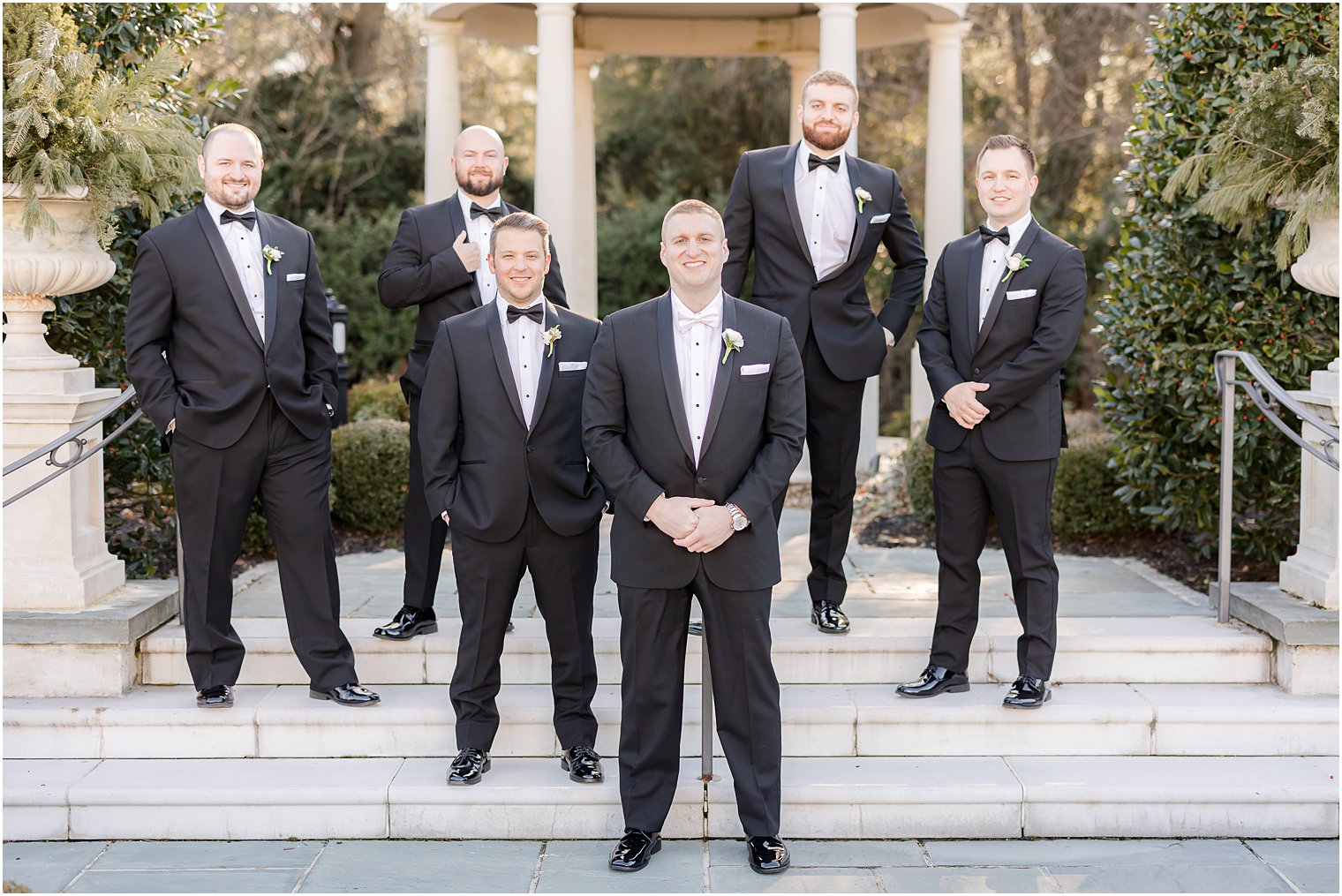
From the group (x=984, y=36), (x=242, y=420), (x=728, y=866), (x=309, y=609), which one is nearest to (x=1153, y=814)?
(x=728, y=866)

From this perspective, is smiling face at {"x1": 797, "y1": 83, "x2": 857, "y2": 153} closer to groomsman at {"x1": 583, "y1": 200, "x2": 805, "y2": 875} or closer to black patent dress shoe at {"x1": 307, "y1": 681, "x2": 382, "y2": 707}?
groomsman at {"x1": 583, "y1": 200, "x2": 805, "y2": 875}

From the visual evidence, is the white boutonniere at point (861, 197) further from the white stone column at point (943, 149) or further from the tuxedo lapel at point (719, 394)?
the white stone column at point (943, 149)

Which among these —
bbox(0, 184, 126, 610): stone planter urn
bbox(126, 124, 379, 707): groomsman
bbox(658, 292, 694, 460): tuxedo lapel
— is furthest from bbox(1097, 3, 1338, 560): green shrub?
bbox(0, 184, 126, 610): stone planter urn

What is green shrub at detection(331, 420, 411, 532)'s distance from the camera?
8.37 m

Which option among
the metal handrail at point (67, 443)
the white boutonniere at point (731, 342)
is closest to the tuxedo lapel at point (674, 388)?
the white boutonniere at point (731, 342)

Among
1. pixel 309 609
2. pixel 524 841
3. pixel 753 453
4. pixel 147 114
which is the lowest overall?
pixel 524 841

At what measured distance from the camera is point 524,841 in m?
4.61

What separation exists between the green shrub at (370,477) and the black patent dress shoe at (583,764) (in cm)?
391

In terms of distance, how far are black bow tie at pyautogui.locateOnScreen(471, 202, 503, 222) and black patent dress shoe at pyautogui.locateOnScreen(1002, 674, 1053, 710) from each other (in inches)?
108

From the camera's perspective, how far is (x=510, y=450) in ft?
14.8

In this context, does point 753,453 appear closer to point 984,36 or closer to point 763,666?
point 763,666

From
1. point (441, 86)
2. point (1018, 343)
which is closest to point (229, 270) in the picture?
point (1018, 343)

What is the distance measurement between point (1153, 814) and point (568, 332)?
8.51 feet

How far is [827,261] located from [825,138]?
49 centimetres
